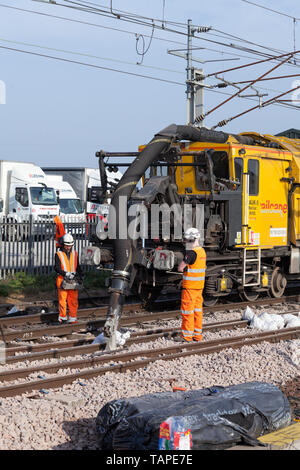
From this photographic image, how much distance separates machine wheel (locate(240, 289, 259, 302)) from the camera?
46.7ft

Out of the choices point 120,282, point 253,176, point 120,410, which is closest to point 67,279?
point 120,282

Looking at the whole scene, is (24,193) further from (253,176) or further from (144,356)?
(144,356)

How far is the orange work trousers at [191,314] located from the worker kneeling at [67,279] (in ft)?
6.89

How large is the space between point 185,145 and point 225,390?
309 inches

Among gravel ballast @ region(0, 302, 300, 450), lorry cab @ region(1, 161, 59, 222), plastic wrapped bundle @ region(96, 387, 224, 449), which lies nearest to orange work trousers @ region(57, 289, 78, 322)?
gravel ballast @ region(0, 302, 300, 450)

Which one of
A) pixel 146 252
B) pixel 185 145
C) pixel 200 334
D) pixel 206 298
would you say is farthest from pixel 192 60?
pixel 200 334

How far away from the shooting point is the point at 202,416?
5086 millimetres

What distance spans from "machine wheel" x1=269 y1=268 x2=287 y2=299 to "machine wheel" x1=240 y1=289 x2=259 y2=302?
0.38 m

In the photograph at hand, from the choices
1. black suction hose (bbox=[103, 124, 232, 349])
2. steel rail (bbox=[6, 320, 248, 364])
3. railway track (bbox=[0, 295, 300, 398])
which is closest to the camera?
railway track (bbox=[0, 295, 300, 398])

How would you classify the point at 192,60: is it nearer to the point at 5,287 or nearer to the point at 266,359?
the point at 5,287

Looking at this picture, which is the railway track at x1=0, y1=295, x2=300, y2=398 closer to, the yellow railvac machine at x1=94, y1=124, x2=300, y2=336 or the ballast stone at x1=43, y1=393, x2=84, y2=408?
the ballast stone at x1=43, y1=393, x2=84, y2=408

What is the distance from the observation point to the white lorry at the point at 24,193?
1137 inches

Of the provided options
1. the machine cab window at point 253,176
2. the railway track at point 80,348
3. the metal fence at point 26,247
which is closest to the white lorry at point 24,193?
the metal fence at point 26,247

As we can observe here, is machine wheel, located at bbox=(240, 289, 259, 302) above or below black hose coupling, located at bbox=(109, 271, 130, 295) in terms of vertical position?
below
